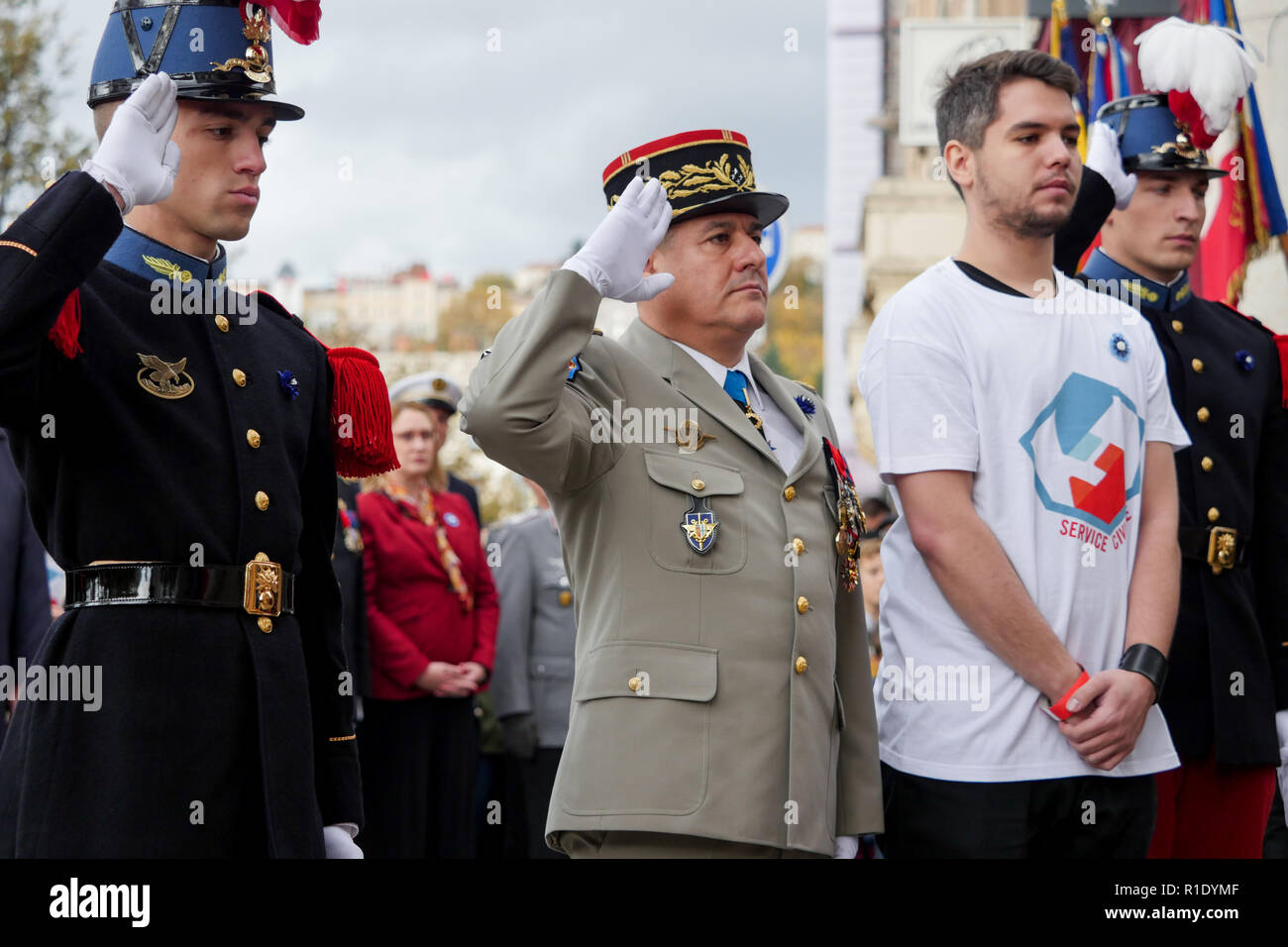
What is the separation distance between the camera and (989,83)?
4184 mm

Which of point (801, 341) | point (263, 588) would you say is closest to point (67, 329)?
point (263, 588)

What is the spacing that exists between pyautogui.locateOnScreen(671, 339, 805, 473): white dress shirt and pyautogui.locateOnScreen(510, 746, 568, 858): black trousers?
3.94m

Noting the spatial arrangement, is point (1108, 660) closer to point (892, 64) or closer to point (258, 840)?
point (258, 840)

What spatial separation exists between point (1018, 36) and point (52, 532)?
40.8 feet

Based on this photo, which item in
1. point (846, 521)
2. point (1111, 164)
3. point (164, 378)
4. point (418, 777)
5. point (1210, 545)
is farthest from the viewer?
point (418, 777)

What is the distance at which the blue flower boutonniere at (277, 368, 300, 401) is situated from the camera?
3.59 meters

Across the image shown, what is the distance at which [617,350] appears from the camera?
3865 mm

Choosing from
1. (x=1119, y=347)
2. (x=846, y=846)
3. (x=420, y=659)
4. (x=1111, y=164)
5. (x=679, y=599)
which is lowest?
(x=846, y=846)

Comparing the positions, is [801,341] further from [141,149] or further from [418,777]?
[141,149]

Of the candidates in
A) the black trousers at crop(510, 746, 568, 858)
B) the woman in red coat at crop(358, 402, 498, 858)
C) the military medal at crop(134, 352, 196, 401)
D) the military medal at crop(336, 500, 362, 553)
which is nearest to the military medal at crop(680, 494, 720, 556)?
the military medal at crop(134, 352, 196, 401)

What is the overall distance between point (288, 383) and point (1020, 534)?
1.64 metres

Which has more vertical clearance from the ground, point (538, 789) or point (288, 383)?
point (288, 383)

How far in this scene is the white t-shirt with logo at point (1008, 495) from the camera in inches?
148

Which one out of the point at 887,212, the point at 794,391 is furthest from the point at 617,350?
the point at 887,212
